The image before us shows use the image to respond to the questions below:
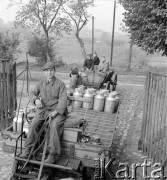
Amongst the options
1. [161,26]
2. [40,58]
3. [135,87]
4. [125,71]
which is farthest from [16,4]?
[161,26]

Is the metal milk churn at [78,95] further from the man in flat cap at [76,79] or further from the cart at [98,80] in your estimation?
the cart at [98,80]

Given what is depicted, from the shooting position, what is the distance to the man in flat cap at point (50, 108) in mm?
4758

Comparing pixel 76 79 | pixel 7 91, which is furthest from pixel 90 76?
pixel 7 91

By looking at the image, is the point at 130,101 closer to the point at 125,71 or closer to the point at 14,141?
the point at 14,141

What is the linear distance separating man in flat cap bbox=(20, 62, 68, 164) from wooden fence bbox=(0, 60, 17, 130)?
8.53 ft

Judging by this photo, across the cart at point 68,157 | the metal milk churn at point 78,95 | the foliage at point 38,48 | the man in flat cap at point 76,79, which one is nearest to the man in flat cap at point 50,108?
the cart at point 68,157

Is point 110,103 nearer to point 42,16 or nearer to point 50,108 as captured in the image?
point 50,108

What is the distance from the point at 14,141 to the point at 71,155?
117 centimetres

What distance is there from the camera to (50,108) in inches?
203

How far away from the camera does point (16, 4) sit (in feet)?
84.5

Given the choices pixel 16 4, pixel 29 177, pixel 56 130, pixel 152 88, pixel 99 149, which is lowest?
pixel 29 177

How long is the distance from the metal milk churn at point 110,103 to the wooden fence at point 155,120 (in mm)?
1216

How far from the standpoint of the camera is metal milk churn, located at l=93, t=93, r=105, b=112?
26.0 ft

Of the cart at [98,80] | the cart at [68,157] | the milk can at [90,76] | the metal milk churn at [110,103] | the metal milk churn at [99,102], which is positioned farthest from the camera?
the milk can at [90,76]
